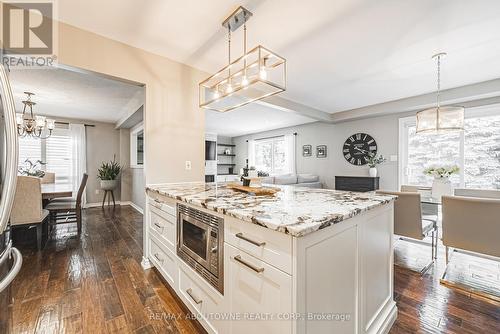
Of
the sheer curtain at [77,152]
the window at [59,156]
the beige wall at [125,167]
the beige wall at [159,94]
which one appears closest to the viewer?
the beige wall at [159,94]

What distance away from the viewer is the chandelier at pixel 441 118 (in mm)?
2541

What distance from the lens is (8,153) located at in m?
0.92

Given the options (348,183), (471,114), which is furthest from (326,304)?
(471,114)

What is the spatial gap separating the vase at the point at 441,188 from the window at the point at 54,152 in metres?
7.53

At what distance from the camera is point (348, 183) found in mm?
4969

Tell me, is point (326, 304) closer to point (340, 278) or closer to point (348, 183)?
point (340, 278)

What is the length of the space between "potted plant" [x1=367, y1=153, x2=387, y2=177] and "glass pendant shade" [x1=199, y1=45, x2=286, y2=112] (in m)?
2.98

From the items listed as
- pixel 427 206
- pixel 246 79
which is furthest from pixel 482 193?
pixel 246 79

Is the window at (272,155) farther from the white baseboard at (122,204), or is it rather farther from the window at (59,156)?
the window at (59,156)

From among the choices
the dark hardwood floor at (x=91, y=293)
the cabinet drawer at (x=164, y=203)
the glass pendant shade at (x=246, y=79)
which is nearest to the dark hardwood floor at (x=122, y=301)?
the dark hardwood floor at (x=91, y=293)

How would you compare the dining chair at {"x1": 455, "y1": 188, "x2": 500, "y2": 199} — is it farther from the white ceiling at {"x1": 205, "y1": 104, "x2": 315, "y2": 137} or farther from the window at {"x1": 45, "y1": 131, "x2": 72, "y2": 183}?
the window at {"x1": 45, "y1": 131, "x2": 72, "y2": 183}

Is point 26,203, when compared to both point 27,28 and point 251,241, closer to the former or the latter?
point 27,28

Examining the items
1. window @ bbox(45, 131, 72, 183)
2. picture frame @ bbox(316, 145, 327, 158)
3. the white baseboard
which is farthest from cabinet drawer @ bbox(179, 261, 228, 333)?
window @ bbox(45, 131, 72, 183)

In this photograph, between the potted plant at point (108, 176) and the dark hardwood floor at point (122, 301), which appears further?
the potted plant at point (108, 176)
